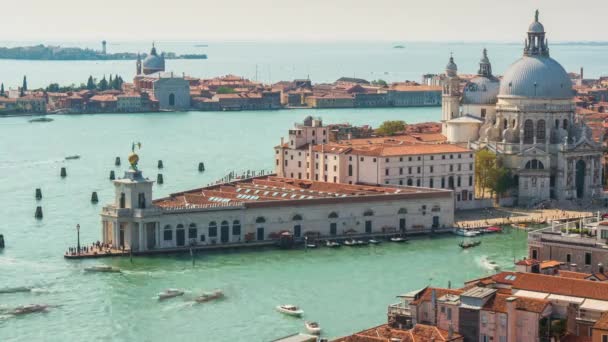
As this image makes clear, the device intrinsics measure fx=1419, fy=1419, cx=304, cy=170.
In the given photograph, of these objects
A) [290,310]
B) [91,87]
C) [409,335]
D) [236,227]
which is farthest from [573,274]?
[91,87]

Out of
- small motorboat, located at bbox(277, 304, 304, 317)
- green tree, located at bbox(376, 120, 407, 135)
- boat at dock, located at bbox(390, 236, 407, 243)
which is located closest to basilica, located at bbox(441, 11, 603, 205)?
green tree, located at bbox(376, 120, 407, 135)

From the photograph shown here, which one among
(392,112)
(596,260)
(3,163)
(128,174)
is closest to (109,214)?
(128,174)

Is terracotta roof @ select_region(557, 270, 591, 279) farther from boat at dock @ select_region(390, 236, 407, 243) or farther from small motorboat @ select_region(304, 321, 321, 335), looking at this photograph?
boat at dock @ select_region(390, 236, 407, 243)

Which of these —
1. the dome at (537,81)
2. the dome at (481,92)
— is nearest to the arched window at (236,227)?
the dome at (537,81)

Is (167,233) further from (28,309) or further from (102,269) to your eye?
(28,309)

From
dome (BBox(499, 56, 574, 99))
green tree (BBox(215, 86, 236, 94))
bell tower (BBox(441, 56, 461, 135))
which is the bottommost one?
green tree (BBox(215, 86, 236, 94))

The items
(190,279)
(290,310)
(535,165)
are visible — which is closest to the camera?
(290,310)
